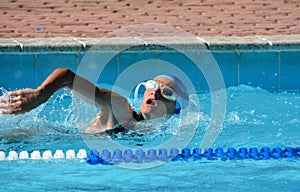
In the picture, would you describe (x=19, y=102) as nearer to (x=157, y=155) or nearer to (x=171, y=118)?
(x=157, y=155)

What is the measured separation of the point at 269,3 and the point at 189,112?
263cm

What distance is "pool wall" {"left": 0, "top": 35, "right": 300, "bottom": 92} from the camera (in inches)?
202

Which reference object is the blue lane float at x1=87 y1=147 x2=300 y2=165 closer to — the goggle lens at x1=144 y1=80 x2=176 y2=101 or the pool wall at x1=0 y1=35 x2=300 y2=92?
the goggle lens at x1=144 y1=80 x2=176 y2=101

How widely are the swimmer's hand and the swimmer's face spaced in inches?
38.5

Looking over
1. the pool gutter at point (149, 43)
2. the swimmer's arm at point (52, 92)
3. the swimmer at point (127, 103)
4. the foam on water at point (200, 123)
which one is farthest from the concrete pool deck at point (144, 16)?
the swimmer's arm at point (52, 92)

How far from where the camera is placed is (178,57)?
17.3ft

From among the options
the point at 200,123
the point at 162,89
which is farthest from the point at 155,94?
the point at 200,123

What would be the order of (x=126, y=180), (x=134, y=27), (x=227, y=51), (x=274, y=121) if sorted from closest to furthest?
(x=126, y=180)
(x=274, y=121)
(x=227, y=51)
(x=134, y=27)

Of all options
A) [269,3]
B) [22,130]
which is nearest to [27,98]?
[22,130]

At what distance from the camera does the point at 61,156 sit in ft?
11.7

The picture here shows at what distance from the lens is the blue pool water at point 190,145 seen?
9.99 ft

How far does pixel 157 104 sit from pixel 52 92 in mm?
828

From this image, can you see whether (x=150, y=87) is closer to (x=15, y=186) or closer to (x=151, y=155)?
(x=151, y=155)

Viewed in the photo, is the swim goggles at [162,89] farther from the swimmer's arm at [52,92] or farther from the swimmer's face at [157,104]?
the swimmer's arm at [52,92]
